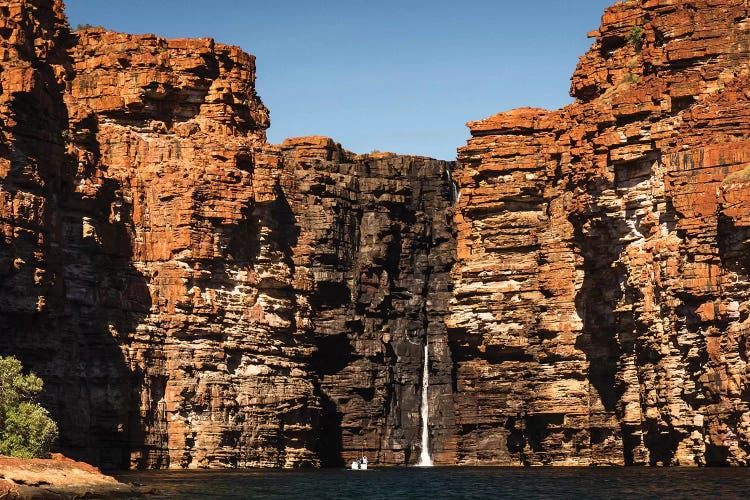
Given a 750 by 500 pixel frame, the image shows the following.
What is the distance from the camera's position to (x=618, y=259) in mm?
133250

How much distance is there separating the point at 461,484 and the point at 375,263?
50.7 meters

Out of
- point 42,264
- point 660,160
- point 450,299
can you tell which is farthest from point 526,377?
point 42,264

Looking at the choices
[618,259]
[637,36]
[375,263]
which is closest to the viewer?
[618,259]

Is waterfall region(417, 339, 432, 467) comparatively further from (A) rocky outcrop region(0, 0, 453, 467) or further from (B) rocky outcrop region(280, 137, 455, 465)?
(A) rocky outcrop region(0, 0, 453, 467)

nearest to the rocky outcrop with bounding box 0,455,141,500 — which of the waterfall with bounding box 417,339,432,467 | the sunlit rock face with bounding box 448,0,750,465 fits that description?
the sunlit rock face with bounding box 448,0,750,465

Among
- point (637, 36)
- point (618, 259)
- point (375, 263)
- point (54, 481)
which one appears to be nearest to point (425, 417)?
point (375, 263)

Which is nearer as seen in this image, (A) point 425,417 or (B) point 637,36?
(B) point 637,36

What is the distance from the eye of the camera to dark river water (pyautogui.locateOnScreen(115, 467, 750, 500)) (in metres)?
98.1

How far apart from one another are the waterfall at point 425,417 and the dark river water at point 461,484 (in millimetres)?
28129

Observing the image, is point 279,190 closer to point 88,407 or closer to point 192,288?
point 192,288

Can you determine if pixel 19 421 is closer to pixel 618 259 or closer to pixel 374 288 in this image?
pixel 618 259

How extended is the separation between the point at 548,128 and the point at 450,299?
19.7 meters

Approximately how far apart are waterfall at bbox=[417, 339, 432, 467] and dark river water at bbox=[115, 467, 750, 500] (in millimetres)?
28129

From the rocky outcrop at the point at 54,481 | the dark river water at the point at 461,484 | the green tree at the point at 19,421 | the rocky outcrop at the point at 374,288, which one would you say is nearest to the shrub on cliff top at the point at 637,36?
the rocky outcrop at the point at 374,288
